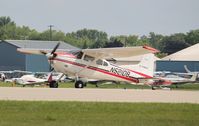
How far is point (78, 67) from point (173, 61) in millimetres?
58865

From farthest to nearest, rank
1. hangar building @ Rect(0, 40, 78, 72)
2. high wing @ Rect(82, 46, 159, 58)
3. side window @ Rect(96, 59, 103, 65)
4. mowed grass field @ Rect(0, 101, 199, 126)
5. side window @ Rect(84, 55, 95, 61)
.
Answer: hangar building @ Rect(0, 40, 78, 72) → side window @ Rect(96, 59, 103, 65) → side window @ Rect(84, 55, 95, 61) → high wing @ Rect(82, 46, 159, 58) → mowed grass field @ Rect(0, 101, 199, 126)

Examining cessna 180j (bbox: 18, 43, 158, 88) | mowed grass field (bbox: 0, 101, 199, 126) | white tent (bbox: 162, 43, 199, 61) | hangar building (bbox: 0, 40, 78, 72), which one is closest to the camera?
mowed grass field (bbox: 0, 101, 199, 126)

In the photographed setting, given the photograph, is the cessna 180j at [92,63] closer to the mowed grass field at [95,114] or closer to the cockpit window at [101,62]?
the cockpit window at [101,62]

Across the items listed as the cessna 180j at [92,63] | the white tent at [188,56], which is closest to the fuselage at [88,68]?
the cessna 180j at [92,63]

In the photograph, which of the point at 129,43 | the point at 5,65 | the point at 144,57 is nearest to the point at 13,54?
the point at 5,65

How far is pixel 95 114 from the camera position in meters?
16.8

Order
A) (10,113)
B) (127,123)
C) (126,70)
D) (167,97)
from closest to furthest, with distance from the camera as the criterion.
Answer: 1. (127,123)
2. (10,113)
3. (167,97)
4. (126,70)

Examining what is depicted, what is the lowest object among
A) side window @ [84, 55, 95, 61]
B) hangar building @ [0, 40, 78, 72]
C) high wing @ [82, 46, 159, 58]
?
hangar building @ [0, 40, 78, 72]

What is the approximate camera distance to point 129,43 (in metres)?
194

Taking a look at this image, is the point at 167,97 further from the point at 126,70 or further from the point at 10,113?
the point at 126,70

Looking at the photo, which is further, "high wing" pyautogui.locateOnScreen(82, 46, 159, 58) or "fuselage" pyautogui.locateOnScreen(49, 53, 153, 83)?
"high wing" pyautogui.locateOnScreen(82, 46, 159, 58)

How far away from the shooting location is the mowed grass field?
14.9m

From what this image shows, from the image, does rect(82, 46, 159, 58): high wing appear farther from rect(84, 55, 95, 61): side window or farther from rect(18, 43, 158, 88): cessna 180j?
rect(84, 55, 95, 61): side window

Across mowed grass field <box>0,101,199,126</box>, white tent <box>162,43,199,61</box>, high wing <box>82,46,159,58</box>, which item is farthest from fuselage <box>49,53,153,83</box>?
white tent <box>162,43,199,61</box>
